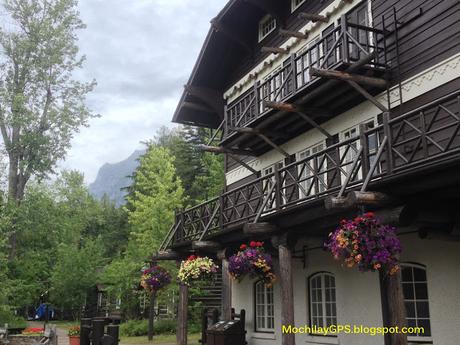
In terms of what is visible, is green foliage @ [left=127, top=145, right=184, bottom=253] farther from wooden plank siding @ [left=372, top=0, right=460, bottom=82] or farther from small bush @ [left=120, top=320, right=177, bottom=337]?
wooden plank siding @ [left=372, top=0, right=460, bottom=82]

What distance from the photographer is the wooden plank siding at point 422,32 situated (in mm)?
9977

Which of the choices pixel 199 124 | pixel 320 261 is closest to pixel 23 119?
pixel 199 124

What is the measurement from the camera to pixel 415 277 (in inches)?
424

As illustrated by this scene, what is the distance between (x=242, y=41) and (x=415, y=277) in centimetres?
1042

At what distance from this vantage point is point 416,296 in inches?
420

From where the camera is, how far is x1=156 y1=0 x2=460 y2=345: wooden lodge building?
823 centimetres

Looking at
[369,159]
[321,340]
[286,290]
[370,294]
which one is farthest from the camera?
[321,340]

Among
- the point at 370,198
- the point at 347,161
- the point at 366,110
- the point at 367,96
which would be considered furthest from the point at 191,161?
the point at 370,198

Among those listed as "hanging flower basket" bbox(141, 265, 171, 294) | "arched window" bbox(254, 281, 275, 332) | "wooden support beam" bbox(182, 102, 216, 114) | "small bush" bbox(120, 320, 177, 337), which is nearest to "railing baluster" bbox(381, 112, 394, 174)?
"arched window" bbox(254, 281, 275, 332)

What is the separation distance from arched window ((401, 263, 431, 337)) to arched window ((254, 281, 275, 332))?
565 cm

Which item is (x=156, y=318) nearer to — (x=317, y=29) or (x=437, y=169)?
(x=317, y=29)

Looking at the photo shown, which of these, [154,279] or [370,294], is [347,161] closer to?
[370,294]

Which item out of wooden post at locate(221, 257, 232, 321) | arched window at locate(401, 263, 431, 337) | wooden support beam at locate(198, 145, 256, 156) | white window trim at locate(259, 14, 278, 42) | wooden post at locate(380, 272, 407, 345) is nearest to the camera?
wooden post at locate(380, 272, 407, 345)

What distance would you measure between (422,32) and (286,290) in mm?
6254
